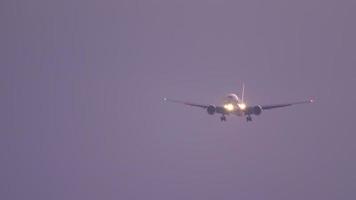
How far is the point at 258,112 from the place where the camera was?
9606 centimetres

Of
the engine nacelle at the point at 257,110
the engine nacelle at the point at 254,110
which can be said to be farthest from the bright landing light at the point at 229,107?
the engine nacelle at the point at 257,110

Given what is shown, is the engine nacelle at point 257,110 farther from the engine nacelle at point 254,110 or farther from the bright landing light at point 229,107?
the bright landing light at point 229,107

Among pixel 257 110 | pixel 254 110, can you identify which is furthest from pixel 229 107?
pixel 257 110

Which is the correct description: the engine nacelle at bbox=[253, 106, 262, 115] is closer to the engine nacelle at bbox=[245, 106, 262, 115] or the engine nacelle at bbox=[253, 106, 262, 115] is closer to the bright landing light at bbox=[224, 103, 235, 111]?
the engine nacelle at bbox=[245, 106, 262, 115]

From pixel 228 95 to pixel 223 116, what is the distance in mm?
3587

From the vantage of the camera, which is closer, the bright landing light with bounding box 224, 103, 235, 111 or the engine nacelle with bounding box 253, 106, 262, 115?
the bright landing light with bounding box 224, 103, 235, 111

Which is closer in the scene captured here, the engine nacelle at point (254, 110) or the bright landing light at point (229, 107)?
the bright landing light at point (229, 107)

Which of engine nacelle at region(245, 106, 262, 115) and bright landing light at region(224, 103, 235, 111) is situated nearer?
bright landing light at region(224, 103, 235, 111)

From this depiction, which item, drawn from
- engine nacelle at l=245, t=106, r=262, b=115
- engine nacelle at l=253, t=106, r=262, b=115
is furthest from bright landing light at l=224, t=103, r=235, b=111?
engine nacelle at l=253, t=106, r=262, b=115

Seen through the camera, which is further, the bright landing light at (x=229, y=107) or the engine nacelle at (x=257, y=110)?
the engine nacelle at (x=257, y=110)

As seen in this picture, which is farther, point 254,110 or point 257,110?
point 254,110

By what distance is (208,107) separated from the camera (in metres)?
96.0

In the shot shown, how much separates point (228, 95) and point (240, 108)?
3182mm

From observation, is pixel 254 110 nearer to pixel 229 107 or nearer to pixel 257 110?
pixel 257 110
